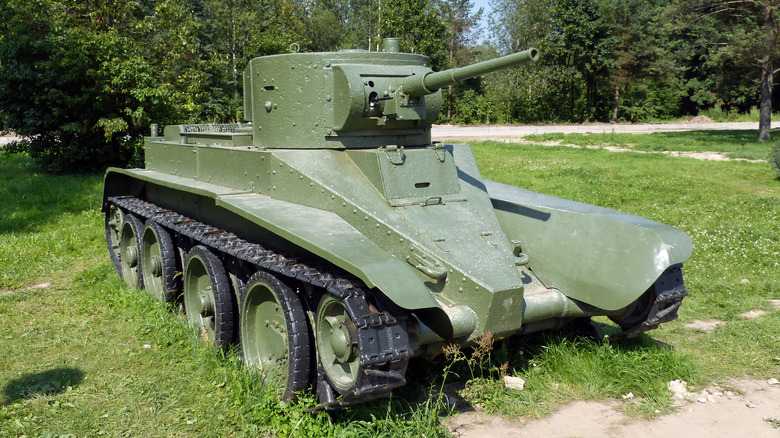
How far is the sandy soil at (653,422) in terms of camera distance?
15.5ft

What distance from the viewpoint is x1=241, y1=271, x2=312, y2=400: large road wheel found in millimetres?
4730

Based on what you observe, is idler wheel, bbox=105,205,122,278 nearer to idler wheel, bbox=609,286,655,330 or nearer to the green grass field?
the green grass field

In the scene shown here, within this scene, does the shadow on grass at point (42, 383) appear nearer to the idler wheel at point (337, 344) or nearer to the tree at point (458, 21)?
the idler wheel at point (337, 344)

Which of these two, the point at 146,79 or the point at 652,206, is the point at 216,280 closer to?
the point at 652,206

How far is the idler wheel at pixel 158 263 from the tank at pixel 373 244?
42 centimetres

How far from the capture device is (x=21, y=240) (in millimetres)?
10320

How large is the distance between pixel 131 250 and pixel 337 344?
5.00 metres

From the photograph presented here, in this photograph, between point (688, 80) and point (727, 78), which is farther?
point (688, 80)

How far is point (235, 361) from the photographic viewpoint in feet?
18.5

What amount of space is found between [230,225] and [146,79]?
10.4 m

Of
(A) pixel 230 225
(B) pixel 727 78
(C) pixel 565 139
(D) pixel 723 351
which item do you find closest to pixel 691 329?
(D) pixel 723 351

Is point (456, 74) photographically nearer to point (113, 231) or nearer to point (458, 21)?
point (113, 231)

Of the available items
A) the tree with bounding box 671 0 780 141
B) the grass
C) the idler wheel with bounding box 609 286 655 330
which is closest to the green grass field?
the idler wheel with bounding box 609 286 655 330

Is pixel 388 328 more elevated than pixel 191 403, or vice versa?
pixel 388 328
